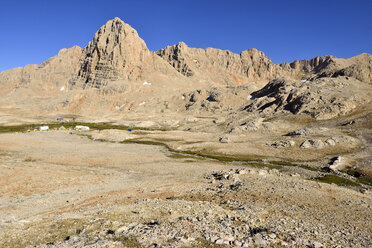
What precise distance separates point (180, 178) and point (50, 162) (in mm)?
31183

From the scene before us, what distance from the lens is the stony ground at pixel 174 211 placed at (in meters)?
16.3

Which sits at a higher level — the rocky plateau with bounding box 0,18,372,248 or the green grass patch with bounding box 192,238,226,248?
the green grass patch with bounding box 192,238,226,248

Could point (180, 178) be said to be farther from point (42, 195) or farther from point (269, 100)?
point (269, 100)

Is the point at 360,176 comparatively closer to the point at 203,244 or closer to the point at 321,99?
the point at 203,244

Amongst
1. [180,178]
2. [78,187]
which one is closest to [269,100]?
[180,178]

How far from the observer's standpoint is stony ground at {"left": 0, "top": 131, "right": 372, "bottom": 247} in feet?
53.6

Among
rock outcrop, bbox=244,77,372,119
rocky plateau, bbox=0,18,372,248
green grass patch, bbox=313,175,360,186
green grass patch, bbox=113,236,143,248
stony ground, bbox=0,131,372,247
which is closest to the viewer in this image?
green grass patch, bbox=113,236,143,248

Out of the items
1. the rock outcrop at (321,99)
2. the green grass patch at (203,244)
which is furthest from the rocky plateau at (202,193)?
the rock outcrop at (321,99)

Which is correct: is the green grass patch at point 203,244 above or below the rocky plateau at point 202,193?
above

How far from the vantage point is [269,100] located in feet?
430

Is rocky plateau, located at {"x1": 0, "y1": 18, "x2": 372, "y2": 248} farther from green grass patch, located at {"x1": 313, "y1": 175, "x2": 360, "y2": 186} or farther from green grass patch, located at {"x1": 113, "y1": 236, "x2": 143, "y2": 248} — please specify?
green grass patch, located at {"x1": 313, "y1": 175, "x2": 360, "y2": 186}

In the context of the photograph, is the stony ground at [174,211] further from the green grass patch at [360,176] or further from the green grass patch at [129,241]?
the green grass patch at [360,176]

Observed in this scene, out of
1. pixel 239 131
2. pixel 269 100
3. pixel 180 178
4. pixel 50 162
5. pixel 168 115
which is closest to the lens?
pixel 180 178

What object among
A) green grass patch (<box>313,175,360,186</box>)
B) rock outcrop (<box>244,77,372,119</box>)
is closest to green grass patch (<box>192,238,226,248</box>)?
green grass patch (<box>313,175,360,186</box>)
